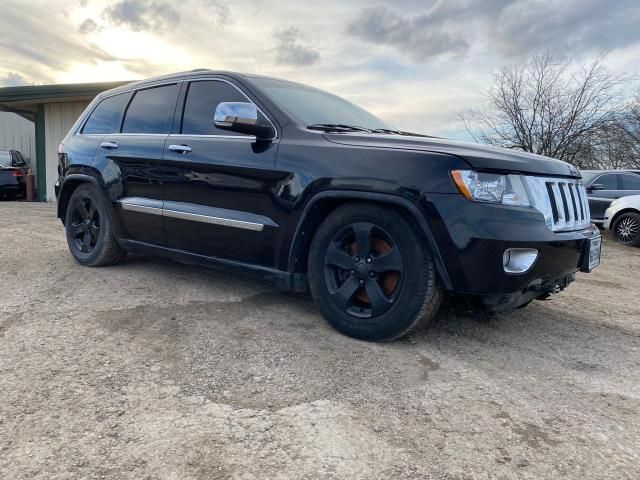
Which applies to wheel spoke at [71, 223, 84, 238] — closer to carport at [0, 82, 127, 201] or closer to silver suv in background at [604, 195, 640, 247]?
silver suv in background at [604, 195, 640, 247]

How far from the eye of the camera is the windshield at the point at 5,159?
1602 cm

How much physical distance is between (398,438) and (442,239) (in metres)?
1.13

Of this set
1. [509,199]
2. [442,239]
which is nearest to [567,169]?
[509,199]

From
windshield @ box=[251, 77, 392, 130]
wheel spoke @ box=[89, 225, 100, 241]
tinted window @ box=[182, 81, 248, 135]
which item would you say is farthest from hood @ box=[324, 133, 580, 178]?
wheel spoke @ box=[89, 225, 100, 241]

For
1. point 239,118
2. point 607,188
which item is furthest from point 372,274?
point 607,188

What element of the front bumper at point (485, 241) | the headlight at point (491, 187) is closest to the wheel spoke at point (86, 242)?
the front bumper at point (485, 241)

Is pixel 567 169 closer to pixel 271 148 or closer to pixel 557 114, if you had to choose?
pixel 271 148

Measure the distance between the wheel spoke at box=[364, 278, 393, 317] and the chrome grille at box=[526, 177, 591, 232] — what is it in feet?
3.30

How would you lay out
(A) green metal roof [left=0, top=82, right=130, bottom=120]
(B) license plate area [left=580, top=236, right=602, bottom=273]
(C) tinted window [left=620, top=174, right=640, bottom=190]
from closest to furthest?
(B) license plate area [left=580, top=236, right=602, bottom=273] → (C) tinted window [left=620, top=174, right=640, bottom=190] → (A) green metal roof [left=0, top=82, right=130, bottom=120]

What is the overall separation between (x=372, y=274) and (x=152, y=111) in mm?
→ 2590

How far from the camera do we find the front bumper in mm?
2754

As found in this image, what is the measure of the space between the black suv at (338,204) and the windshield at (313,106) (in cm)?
2

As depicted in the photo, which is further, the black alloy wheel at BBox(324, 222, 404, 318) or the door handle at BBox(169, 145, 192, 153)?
the door handle at BBox(169, 145, 192, 153)

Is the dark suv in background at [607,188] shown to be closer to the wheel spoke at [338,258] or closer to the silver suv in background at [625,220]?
the silver suv in background at [625,220]
